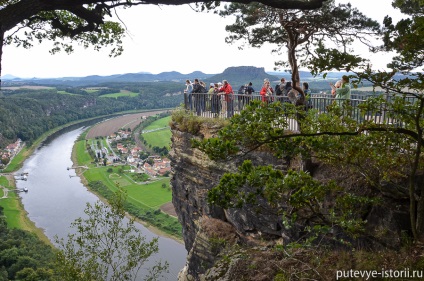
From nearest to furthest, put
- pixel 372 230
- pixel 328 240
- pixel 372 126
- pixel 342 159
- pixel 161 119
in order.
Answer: pixel 372 126 → pixel 342 159 → pixel 372 230 → pixel 328 240 → pixel 161 119

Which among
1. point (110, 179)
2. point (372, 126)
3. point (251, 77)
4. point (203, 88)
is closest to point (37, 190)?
point (110, 179)

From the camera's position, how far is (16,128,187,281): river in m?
36.1

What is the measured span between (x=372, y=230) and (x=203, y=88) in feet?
32.3

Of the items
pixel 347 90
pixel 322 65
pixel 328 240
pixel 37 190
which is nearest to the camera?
pixel 322 65

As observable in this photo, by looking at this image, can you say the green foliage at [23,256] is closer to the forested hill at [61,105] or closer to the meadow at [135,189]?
the meadow at [135,189]

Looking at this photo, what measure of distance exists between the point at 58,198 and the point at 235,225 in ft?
151

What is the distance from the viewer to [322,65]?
435 cm

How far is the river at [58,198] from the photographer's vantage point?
36116mm

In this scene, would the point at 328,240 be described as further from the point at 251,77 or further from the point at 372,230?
the point at 251,77

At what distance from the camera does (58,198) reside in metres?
52.4

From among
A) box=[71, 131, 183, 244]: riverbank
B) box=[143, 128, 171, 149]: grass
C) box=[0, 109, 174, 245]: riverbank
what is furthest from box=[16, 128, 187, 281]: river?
box=[143, 128, 171, 149]: grass

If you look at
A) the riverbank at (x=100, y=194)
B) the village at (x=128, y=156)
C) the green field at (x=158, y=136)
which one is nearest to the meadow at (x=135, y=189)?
the riverbank at (x=100, y=194)

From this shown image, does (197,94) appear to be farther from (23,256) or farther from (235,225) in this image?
(23,256)

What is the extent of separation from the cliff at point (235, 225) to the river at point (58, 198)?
1858cm
